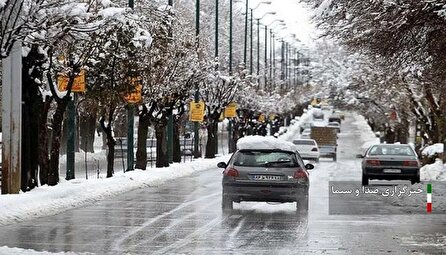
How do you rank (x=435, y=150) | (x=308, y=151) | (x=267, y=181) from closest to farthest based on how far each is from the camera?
(x=267, y=181) → (x=435, y=150) → (x=308, y=151)

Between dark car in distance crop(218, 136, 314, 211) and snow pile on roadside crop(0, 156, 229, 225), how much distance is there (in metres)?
3.67

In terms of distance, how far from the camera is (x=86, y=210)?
2073cm

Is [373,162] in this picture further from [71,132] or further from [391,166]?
[71,132]

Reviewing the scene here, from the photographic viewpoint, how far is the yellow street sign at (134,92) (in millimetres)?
29484

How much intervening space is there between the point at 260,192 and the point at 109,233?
16.4 feet

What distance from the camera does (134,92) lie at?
30.1 m

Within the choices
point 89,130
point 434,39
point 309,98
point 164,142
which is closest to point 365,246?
point 434,39

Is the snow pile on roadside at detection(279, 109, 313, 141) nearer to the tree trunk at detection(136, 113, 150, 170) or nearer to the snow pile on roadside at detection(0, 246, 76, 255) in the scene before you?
the tree trunk at detection(136, 113, 150, 170)

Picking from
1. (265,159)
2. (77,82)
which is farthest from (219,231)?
(77,82)

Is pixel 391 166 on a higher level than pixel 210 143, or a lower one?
Result: lower

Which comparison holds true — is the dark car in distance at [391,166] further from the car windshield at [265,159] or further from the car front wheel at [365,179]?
the car windshield at [265,159]

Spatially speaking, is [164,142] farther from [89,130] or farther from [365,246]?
[365,246]

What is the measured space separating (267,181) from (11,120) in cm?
581

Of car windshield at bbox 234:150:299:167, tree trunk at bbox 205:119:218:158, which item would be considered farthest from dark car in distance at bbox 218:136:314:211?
tree trunk at bbox 205:119:218:158
